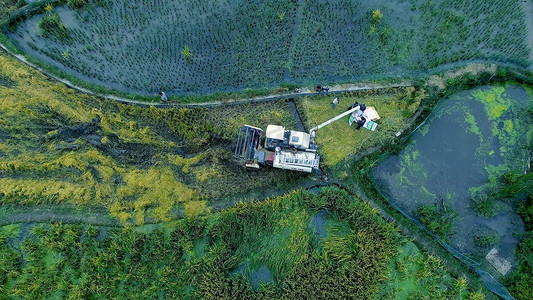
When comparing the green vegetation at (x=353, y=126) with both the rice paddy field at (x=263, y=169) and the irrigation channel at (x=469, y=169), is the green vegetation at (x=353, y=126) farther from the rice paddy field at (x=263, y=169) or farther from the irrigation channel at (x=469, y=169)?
the irrigation channel at (x=469, y=169)

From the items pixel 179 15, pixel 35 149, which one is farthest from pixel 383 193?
pixel 35 149

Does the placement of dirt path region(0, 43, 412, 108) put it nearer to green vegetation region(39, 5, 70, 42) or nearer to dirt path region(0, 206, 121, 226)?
green vegetation region(39, 5, 70, 42)

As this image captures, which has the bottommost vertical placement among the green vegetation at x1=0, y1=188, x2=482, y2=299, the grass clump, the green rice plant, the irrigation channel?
the green vegetation at x1=0, y1=188, x2=482, y2=299

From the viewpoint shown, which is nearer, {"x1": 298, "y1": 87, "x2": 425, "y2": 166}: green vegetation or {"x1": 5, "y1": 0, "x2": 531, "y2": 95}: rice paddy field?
{"x1": 298, "y1": 87, "x2": 425, "y2": 166}: green vegetation

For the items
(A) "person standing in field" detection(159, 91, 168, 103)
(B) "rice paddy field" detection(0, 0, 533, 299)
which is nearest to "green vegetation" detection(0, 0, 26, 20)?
(B) "rice paddy field" detection(0, 0, 533, 299)

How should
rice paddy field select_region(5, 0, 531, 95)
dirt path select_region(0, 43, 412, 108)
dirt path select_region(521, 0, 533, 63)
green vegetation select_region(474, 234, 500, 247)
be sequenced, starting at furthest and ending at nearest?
dirt path select_region(521, 0, 533, 63), rice paddy field select_region(5, 0, 531, 95), dirt path select_region(0, 43, 412, 108), green vegetation select_region(474, 234, 500, 247)

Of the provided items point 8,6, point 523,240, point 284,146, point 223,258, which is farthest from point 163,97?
point 523,240

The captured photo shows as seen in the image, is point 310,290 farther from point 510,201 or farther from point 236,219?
point 510,201
